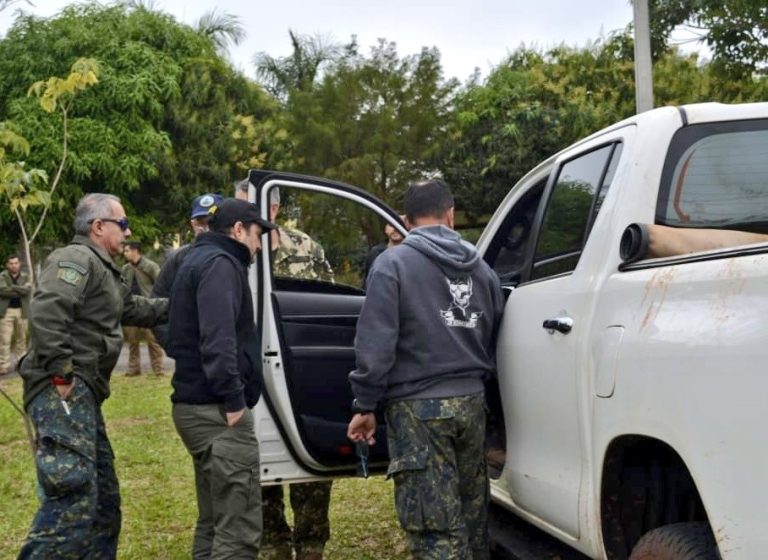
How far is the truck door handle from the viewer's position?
3186mm

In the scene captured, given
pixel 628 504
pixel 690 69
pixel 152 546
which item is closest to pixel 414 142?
pixel 690 69

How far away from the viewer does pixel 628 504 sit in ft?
10.0

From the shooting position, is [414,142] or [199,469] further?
[414,142]

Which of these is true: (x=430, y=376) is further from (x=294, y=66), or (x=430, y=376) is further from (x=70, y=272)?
(x=294, y=66)

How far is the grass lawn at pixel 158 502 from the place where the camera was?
5.68m

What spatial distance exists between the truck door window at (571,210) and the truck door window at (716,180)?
0.27 meters

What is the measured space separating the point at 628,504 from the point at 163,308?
279 cm

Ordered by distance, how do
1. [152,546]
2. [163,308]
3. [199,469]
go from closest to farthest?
[199,469], [163,308], [152,546]

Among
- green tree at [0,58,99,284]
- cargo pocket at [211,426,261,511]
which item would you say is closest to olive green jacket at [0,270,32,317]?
green tree at [0,58,99,284]

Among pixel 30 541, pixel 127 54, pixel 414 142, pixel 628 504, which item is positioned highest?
pixel 127 54

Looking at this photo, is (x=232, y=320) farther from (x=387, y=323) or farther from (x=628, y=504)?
(x=628, y=504)

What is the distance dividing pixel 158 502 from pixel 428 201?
3834mm

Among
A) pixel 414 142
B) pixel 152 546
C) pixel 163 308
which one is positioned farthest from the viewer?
pixel 414 142

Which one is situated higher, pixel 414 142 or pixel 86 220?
pixel 414 142
